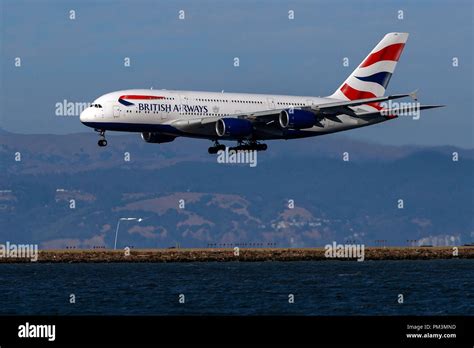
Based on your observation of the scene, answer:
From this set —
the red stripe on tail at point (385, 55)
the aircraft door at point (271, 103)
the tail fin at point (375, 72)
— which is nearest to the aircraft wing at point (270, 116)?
the aircraft door at point (271, 103)

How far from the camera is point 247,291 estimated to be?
349 feet

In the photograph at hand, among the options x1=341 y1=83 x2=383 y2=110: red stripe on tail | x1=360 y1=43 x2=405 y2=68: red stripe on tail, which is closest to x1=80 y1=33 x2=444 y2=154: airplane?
x1=341 y1=83 x2=383 y2=110: red stripe on tail

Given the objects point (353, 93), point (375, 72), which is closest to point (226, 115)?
point (353, 93)

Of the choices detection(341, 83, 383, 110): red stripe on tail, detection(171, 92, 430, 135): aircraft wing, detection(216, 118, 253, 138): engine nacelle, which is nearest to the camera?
detection(171, 92, 430, 135): aircraft wing

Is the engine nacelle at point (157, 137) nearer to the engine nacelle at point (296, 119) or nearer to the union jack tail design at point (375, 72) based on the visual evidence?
the engine nacelle at point (296, 119)

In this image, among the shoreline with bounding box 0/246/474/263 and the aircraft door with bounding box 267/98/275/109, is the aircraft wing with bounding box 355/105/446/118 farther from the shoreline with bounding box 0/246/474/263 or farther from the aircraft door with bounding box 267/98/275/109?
the shoreline with bounding box 0/246/474/263

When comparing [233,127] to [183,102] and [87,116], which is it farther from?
[87,116]

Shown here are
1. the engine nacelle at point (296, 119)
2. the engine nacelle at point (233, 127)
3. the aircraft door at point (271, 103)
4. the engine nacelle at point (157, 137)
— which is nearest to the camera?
the engine nacelle at point (233, 127)

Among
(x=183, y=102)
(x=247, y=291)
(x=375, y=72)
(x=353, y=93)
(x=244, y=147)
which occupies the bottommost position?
(x=247, y=291)

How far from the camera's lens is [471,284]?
116062 mm

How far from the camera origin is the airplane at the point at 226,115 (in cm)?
10794

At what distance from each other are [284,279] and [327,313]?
41672mm

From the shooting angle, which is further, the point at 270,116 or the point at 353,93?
the point at 353,93

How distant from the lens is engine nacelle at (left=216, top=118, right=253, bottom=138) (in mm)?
109812
